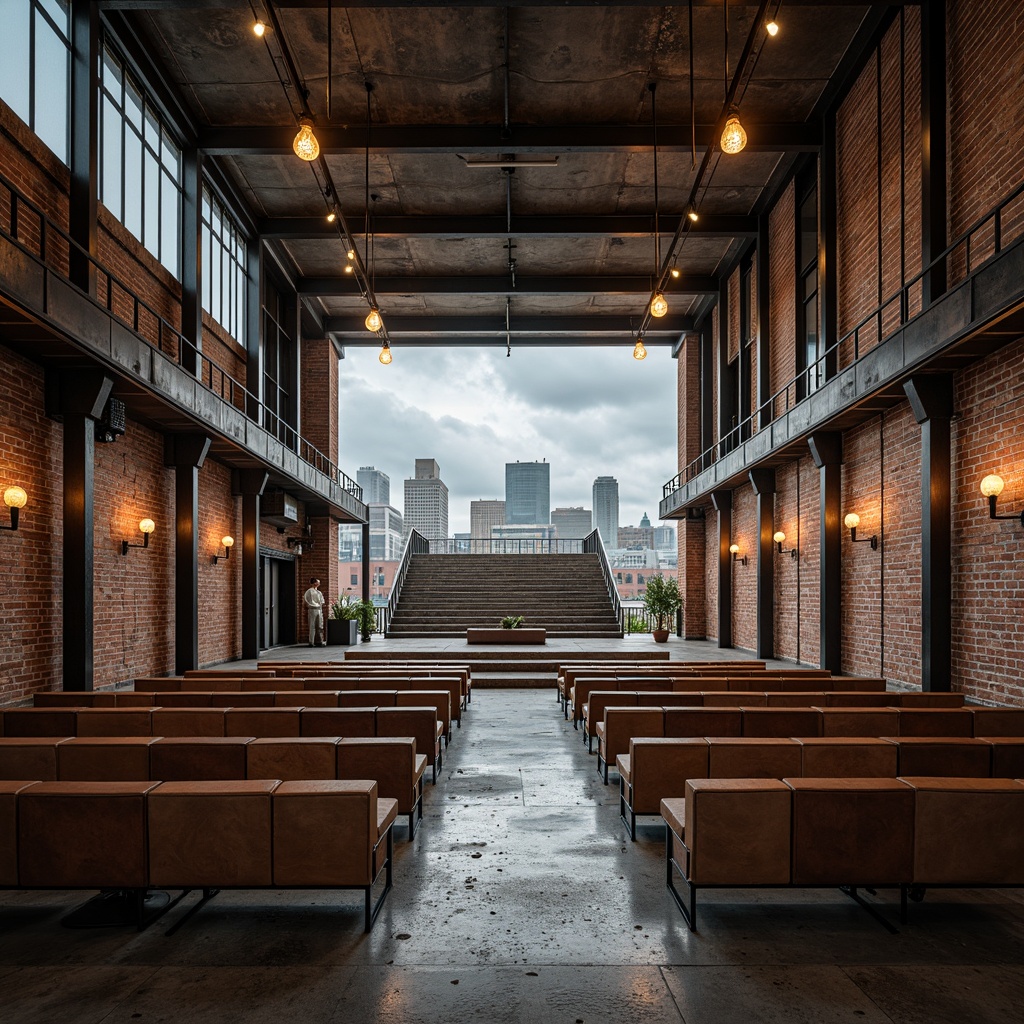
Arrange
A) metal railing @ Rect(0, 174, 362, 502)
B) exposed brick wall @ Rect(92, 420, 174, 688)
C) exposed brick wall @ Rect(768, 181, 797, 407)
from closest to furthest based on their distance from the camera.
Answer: metal railing @ Rect(0, 174, 362, 502) < exposed brick wall @ Rect(92, 420, 174, 688) < exposed brick wall @ Rect(768, 181, 797, 407)

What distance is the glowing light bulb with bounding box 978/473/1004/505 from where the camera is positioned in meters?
7.58

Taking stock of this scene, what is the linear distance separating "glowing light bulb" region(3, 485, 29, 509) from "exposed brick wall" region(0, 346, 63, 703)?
16 cm

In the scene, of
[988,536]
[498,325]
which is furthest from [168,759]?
[498,325]

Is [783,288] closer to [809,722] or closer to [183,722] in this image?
[809,722]

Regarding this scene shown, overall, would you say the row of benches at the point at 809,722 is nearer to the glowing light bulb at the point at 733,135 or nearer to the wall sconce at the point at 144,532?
the glowing light bulb at the point at 733,135

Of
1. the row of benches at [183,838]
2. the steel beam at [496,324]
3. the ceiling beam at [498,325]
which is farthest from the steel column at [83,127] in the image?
the ceiling beam at [498,325]

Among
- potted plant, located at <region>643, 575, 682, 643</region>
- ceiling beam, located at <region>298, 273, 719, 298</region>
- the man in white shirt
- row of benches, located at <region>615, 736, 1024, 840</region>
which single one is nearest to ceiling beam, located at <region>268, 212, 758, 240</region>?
ceiling beam, located at <region>298, 273, 719, 298</region>

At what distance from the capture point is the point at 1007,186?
799 cm

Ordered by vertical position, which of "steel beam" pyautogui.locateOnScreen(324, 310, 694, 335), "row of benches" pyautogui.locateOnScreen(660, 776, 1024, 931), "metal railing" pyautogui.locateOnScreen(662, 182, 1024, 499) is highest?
"steel beam" pyautogui.locateOnScreen(324, 310, 694, 335)

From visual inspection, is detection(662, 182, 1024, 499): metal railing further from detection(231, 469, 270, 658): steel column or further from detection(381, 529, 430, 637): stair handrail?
detection(231, 469, 270, 658): steel column

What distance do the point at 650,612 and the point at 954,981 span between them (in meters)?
17.1

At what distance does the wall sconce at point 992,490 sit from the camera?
7578 mm

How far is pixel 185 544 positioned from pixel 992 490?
37.0 ft

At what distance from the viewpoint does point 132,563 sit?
36.6 feet
